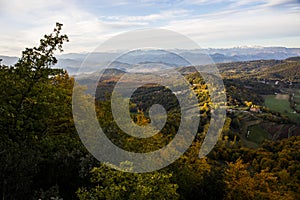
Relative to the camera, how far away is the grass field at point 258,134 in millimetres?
71025

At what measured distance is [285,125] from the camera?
265ft

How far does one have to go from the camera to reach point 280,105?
4183 inches

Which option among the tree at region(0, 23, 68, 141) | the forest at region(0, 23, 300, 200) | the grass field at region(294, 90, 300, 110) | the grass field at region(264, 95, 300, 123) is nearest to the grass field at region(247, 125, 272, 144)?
the grass field at region(264, 95, 300, 123)

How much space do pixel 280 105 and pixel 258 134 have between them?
38.9 m

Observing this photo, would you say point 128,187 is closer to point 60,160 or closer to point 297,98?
point 60,160

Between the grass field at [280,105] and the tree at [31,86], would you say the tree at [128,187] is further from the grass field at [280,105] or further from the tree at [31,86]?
the grass field at [280,105]

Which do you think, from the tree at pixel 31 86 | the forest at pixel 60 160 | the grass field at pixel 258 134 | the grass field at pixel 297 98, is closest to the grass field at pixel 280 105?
the grass field at pixel 297 98

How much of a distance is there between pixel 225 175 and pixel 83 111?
7.95m

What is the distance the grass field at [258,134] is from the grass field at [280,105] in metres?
19.5

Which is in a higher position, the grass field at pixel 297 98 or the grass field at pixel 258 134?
the grass field at pixel 297 98

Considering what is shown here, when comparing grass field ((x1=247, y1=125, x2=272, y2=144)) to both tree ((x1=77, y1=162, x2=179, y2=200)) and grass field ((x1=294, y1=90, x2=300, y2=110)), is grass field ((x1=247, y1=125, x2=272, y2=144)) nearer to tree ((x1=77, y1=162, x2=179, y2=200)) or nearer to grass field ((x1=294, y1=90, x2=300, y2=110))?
grass field ((x1=294, y1=90, x2=300, y2=110))

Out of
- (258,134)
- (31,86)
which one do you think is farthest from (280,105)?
(31,86)

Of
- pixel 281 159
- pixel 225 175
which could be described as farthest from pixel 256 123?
pixel 225 175

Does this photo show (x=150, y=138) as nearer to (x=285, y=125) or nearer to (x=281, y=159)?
(x=281, y=159)
